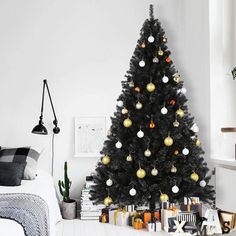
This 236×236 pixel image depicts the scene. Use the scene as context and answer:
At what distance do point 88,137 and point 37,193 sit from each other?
1293mm

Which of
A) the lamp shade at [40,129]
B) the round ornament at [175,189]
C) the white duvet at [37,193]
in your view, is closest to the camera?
the white duvet at [37,193]

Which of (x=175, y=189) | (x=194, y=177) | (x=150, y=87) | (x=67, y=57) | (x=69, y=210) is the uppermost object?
(x=67, y=57)

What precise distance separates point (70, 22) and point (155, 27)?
1.05m

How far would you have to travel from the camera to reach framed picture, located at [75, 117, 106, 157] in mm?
4078

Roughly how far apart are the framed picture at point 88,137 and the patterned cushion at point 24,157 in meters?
0.51

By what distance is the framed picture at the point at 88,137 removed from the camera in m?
4.08

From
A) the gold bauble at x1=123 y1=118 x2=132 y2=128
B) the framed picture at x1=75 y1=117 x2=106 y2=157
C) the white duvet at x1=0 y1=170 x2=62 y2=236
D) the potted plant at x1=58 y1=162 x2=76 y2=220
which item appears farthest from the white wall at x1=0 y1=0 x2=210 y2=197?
the gold bauble at x1=123 y1=118 x2=132 y2=128

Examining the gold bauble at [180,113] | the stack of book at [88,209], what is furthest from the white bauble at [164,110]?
the stack of book at [88,209]

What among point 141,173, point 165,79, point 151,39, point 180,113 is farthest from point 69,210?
point 151,39

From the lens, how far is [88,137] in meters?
4.08

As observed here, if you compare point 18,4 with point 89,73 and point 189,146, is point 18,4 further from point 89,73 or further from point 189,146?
point 189,146

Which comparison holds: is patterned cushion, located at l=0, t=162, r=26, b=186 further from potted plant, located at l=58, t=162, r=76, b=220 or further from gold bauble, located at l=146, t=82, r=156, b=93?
gold bauble, located at l=146, t=82, r=156, b=93

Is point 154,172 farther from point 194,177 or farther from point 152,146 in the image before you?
point 194,177

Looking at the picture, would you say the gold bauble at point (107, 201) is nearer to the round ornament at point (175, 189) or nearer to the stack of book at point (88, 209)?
the stack of book at point (88, 209)
